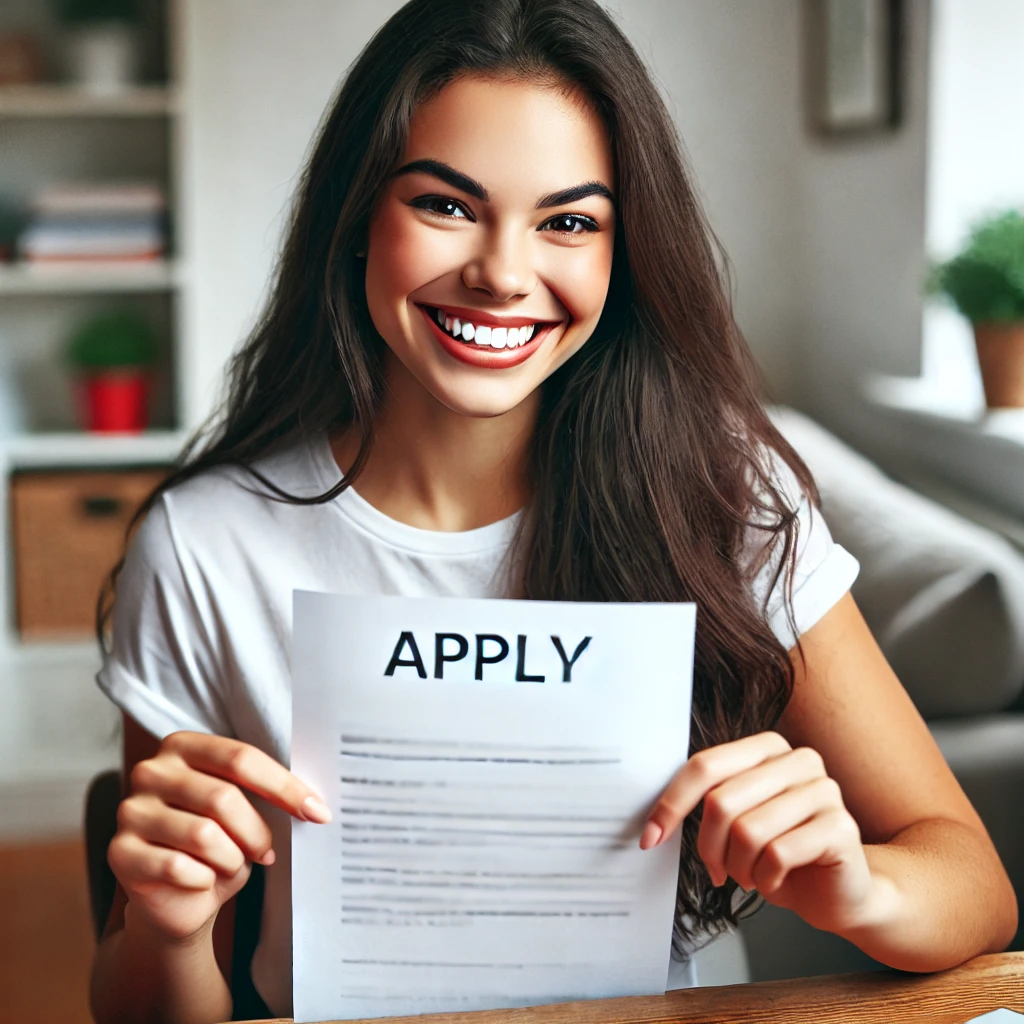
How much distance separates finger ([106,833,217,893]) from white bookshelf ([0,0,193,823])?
136 centimetres

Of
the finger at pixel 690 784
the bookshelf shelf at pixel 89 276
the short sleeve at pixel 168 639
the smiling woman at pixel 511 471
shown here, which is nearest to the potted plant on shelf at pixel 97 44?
the bookshelf shelf at pixel 89 276

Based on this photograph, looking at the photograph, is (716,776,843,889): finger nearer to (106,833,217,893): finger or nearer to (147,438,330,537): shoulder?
(106,833,217,893): finger

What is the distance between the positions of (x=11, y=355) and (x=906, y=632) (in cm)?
159

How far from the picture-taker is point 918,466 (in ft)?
3.66

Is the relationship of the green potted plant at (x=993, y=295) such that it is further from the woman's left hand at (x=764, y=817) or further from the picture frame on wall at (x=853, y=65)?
the woman's left hand at (x=764, y=817)

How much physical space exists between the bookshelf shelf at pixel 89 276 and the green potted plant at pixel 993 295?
49.3 inches

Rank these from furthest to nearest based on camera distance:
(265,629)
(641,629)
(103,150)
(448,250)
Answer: (103,150) < (265,629) < (448,250) < (641,629)

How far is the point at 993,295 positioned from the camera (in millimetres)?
1122

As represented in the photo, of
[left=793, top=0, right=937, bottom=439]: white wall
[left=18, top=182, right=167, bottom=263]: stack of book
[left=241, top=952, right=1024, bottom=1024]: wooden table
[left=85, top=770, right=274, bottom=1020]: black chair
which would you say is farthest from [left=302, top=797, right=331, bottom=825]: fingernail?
[left=18, top=182, right=167, bottom=263]: stack of book

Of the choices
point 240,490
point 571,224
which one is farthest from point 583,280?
point 240,490

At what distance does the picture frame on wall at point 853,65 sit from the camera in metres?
0.96

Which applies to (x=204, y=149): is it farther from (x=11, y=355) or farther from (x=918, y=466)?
(x=918, y=466)

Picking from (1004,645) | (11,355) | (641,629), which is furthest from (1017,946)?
(11,355)

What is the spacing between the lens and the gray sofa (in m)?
0.93
